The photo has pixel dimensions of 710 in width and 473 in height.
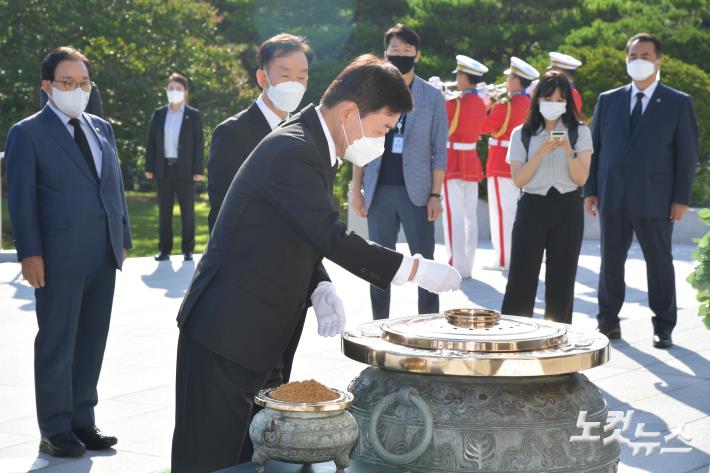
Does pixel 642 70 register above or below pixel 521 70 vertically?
below

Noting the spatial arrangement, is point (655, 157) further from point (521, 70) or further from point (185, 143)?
point (185, 143)

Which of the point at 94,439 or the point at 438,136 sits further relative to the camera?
the point at 438,136

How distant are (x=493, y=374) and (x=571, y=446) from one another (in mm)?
336

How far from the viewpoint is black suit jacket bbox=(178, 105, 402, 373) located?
3.37 meters

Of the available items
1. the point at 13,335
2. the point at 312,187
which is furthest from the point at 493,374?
the point at 13,335

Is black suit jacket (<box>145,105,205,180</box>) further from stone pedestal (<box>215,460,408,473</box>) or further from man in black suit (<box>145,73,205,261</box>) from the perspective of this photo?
stone pedestal (<box>215,460,408,473</box>)

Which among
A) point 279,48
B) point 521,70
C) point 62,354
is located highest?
point 521,70

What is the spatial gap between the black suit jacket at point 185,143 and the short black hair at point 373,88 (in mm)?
9457

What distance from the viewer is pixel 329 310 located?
3666 millimetres

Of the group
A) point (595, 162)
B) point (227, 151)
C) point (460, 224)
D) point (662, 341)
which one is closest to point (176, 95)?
point (460, 224)

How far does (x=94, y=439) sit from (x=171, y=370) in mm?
1625

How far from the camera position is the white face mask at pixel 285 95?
17.1ft

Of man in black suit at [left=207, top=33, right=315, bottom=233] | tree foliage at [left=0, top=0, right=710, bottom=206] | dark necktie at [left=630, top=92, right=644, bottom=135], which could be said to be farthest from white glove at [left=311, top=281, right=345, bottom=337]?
tree foliage at [left=0, top=0, right=710, bottom=206]

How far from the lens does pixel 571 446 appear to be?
325 cm
